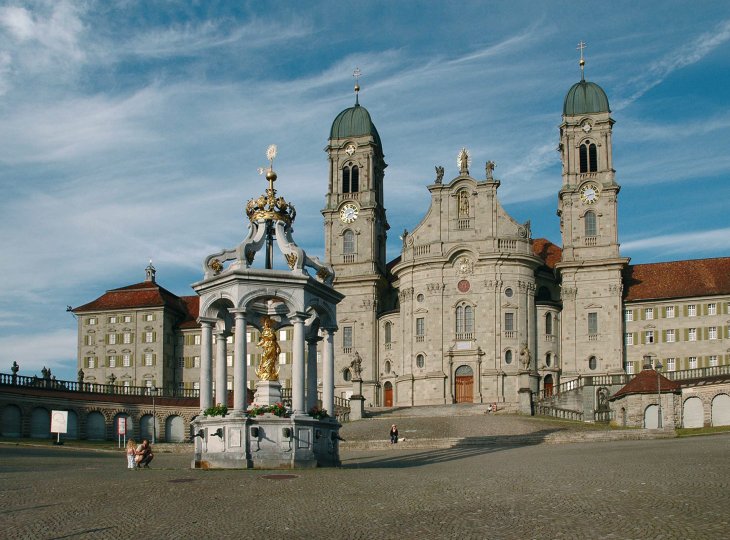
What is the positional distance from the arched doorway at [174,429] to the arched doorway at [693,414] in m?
39.2

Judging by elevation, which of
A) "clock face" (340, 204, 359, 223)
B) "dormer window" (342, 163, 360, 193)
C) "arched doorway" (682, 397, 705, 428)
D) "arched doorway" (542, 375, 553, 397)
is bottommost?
"arched doorway" (682, 397, 705, 428)

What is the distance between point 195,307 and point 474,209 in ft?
113

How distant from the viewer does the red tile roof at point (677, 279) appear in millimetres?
89812

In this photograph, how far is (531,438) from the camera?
52812mm

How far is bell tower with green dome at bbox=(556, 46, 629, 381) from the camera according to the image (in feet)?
289

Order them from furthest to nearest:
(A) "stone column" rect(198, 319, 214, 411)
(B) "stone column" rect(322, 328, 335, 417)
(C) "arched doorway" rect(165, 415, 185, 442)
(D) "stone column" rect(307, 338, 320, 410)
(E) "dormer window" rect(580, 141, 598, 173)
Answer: (E) "dormer window" rect(580, 141, 598, 173) < (C) "arched doorway" rect(165, 415, 185, 442) < (D) "stone column" rect(307, 338, 320, 410) < (B) "stone column" rect(322, 328, 335, 417) < (A) "stone column" rect(198, 319, 214, 411)

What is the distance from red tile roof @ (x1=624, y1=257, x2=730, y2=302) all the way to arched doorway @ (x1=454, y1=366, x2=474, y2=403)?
53.1 ft

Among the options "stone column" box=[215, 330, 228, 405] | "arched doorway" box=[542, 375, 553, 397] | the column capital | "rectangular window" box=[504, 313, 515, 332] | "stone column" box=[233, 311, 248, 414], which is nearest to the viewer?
"stone column" box=[233, 311, 248, 414]

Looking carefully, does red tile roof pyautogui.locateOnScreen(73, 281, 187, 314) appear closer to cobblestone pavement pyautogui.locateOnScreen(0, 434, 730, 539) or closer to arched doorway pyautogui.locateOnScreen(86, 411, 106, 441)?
arched doorway pyautogui.locateOnScreen(86, 411, 106, 441)

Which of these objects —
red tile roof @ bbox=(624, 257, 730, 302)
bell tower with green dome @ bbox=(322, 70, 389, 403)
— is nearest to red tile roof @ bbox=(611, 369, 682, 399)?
red tile roof @ bbox=(624, 257, 730, 302)

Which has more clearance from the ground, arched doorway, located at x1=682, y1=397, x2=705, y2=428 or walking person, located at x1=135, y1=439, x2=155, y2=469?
walking person, located at x1=135, y1=439, x2=155, y2=469

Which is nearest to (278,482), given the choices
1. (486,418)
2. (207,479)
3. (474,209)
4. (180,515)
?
(207,479)

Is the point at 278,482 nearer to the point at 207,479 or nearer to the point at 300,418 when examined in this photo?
the point at 207,479

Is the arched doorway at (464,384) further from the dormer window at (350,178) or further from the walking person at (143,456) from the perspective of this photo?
the walking person at (143,456)
